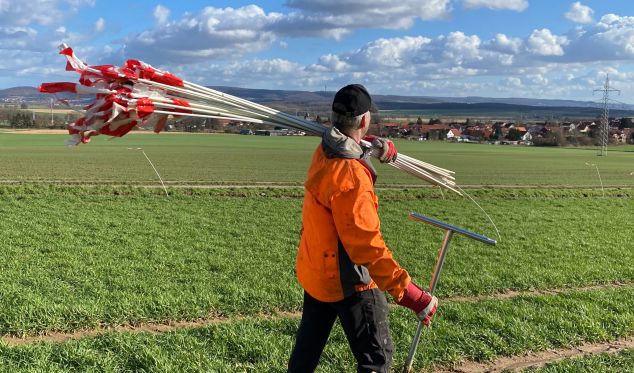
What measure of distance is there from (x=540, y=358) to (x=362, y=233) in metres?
3.40

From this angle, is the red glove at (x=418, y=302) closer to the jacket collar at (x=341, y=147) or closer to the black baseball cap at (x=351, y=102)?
the jacket collar at (x=341, y=147)

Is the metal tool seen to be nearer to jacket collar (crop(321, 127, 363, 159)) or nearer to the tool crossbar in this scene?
the tool crossbar

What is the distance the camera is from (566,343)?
5578 millimetres

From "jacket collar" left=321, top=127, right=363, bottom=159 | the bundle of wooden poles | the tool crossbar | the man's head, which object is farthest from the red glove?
the bundle of wooden poles

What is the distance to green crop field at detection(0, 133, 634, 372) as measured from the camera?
16.2ft

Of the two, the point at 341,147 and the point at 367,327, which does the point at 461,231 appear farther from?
the point at 341,147

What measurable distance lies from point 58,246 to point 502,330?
25.8 feet

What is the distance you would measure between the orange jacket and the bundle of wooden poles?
0.56 m

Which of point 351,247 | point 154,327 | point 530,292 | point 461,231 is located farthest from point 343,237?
point 530,292

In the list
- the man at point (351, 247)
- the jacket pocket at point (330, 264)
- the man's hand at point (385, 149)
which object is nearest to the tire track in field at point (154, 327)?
the man at point (351, 247)

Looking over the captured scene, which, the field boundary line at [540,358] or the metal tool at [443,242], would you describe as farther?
the field boundary line at [540,358]

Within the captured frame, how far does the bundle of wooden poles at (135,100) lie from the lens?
2.81m

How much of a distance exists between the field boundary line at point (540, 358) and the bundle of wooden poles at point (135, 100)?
3.23 m

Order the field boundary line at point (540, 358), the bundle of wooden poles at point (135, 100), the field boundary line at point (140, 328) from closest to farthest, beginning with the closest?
the bundle of wooden poles at point (135, 100) < the field boundary line at point (540, 358) < the field boundary line at point (140, 328)
